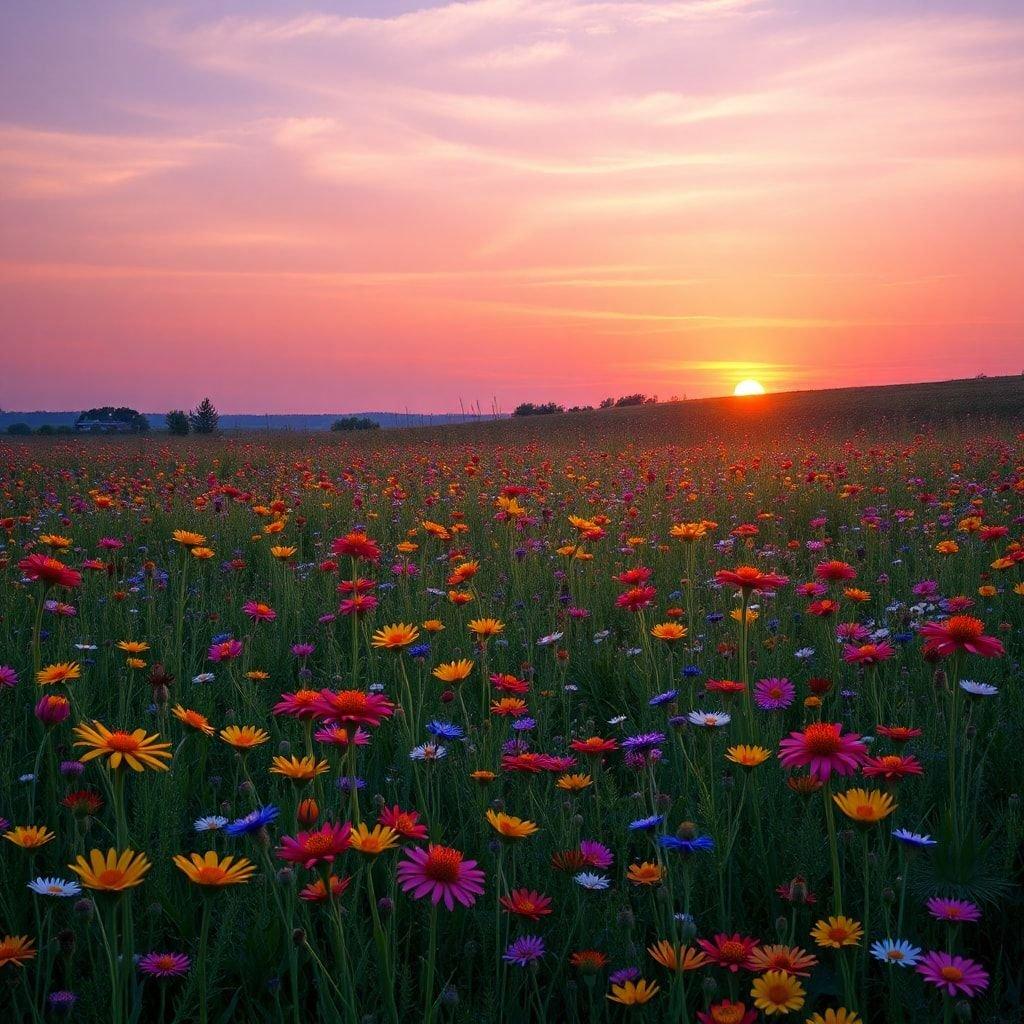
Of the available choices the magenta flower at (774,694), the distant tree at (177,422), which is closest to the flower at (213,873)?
the magenta flower at (774,694)

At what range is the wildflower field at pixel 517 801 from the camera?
139 cm

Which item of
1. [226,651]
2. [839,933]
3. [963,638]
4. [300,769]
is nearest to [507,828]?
[300,769]

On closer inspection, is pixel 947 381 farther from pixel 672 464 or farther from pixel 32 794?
pixel 32 794

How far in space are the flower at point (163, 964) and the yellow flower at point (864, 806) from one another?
121 cm

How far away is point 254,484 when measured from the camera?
8484mm

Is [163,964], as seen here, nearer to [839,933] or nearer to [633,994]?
[633,994]

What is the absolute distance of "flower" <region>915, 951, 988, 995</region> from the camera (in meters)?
1.22

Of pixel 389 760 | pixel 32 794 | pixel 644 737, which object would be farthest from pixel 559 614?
pixel 32 794

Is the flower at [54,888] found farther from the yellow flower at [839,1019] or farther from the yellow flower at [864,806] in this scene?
the yellow flower at [864,806]

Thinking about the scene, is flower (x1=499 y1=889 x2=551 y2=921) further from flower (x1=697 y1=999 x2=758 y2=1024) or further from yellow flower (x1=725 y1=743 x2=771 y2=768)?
yellow flower (x1=725 y1=743 x2=771 y2=768)

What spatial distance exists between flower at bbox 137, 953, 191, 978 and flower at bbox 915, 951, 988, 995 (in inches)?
49.4

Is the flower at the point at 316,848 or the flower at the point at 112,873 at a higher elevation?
the flower at the point at 316,848

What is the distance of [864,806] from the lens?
1.44 m

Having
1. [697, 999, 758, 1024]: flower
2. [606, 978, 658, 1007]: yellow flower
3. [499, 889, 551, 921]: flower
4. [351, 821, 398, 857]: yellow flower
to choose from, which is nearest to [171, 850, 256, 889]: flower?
[351, 821, 398, 857]: yellow flower
